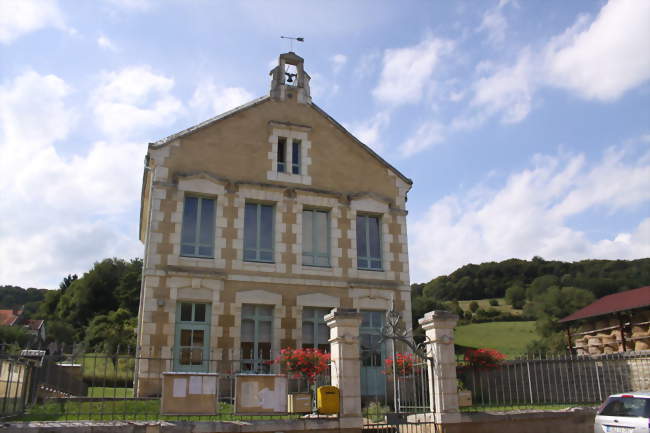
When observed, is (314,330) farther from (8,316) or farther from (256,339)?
(8,316)

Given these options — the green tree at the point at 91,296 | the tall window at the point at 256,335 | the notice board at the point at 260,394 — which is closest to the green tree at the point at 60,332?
the green tree at the point at 91,296

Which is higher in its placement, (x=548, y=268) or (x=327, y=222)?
(x=548, y=268)

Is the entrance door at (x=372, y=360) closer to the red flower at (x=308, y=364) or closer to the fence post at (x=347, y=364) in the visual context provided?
the red flower at (x=308, y=364)

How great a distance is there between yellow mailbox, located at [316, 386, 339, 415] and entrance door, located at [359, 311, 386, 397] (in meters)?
5.69

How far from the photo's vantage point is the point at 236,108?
1692 centimetres

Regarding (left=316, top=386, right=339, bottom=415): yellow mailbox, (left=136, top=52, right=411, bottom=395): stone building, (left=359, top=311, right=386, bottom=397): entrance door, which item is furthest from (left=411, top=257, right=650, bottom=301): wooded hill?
(left=316, top=386, right=339, bottom=415): yellow mailbox

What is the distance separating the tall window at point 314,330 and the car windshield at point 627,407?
763 cm

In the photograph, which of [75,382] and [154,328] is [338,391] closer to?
[154,328]

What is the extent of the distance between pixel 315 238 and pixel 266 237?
1522 mm

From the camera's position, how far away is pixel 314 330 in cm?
1584

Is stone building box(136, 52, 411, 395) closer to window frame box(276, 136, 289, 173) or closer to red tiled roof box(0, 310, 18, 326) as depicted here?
window frame box(276, 136, 289, 173)

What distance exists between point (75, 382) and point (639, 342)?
17.0m

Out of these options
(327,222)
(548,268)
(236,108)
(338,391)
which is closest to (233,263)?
(327,222)

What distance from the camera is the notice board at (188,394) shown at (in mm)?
8977
